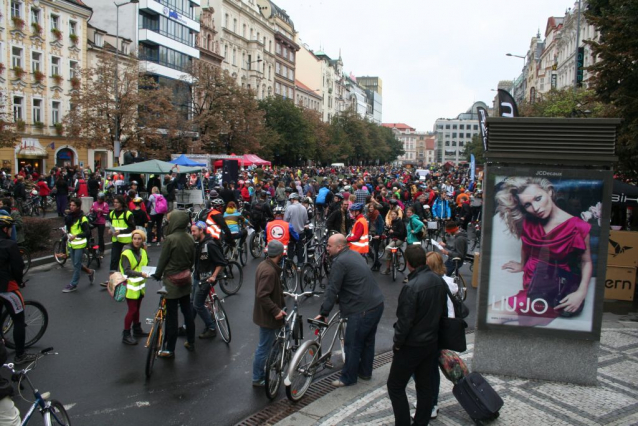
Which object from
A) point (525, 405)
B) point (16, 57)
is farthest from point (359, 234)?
point (16, 57)

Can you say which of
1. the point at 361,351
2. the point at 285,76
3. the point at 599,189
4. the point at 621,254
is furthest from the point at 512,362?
the point at 285,76

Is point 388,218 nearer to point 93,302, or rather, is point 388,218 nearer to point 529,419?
point 93,302

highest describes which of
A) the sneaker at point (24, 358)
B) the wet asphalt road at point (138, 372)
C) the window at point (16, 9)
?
the window at point (16, 9)

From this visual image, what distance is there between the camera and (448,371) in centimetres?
553

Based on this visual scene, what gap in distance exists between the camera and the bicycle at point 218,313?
8.02 meters

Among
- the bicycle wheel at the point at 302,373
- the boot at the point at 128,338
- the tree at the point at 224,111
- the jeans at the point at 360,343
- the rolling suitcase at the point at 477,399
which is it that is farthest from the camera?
the tree at the point at 224,111

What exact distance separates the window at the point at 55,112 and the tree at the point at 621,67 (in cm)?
3656

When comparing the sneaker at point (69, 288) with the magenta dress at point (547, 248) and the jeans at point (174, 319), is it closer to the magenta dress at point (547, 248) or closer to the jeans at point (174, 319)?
the jeans at point (174, 319)

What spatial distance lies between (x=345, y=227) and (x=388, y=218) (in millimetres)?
1072

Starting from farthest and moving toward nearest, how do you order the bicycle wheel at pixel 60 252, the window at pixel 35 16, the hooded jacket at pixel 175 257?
the window at pixel 35 16 → the bicycle wheel at pixel 60 252 → the hooded jacket at pixel 175 257

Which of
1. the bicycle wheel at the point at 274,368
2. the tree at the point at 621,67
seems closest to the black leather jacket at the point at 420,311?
the bicycle wheel at the point at 274,368

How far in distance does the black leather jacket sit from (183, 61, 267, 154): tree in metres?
37.7

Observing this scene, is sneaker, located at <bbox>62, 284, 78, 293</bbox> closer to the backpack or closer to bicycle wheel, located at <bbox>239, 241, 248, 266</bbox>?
bicycle wheel, located at <bbox>239, 241, 248, 266</bbox>

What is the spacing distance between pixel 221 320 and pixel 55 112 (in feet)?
121
